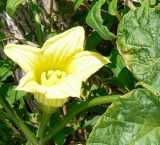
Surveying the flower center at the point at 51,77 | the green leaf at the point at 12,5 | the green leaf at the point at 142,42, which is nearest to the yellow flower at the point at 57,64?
the flower center at the point at 51,77

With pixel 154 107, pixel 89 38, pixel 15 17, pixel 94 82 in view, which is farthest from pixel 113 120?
pixel 15 17

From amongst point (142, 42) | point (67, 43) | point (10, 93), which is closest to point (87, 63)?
point (67, 43)

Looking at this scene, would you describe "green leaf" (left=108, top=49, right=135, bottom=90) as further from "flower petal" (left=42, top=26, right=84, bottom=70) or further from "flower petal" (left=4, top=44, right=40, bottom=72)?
"flower petal" (left=4, top=44, right=40, bottom=72)

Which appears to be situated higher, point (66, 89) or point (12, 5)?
point (12, 5)

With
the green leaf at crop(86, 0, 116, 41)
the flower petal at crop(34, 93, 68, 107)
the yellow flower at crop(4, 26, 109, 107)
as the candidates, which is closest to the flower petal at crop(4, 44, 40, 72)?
the yellow flower at crop(4, 26, 109, 107)

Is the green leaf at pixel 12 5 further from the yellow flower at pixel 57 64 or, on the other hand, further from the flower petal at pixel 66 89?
the flower petal at pixel 66 89

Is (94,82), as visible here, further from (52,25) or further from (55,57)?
(55,57)

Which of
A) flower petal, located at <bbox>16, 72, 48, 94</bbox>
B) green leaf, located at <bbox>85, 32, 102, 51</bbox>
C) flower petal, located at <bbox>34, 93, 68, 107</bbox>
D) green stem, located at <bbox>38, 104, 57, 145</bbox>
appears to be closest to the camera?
flower petal, located at <bbox>16, 72, 48, 94</bbox>

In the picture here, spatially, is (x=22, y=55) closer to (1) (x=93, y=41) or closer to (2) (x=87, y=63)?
(2) (x=87, y=63)
